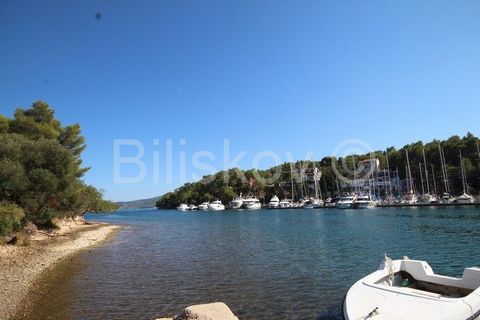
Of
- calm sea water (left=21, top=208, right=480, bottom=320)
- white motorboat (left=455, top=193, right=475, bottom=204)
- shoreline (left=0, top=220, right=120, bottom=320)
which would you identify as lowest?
calm sea water (left=21, top=208, right=480, bottom=320)

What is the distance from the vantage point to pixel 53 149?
116 feet

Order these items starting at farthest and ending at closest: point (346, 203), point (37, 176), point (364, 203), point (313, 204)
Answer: point (313, 204)
point (346, 203)
point (364, 203)
point (37, 176)

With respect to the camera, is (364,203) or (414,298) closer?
(414,298)

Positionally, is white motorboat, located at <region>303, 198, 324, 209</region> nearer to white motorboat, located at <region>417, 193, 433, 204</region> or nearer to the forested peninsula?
white motorboat, located at <region>417, 193, 433, 204</region>

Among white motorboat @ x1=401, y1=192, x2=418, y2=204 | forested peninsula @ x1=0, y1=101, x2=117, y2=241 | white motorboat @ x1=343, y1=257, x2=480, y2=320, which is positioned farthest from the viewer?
white motorboat @ x1=401, y1=192, x2=418, y2=204

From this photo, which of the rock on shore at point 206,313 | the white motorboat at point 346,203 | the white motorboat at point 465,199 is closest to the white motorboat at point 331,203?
the white motorboat at point 346,203

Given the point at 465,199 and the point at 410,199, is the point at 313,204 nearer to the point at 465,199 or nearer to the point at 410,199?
the point at 410,199

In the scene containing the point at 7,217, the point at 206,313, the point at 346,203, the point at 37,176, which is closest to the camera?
the point at 206,313

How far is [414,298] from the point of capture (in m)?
10.7

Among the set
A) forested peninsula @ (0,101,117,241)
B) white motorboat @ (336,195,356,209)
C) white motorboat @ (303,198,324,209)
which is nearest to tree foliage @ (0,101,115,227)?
forested peninsula @ (0,101,117,241)

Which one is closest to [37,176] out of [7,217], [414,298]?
[7,217]

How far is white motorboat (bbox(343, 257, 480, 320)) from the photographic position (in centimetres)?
976

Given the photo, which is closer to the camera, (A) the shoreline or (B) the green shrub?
(A) the shoreline

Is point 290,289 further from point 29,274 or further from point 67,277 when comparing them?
point 29,274
